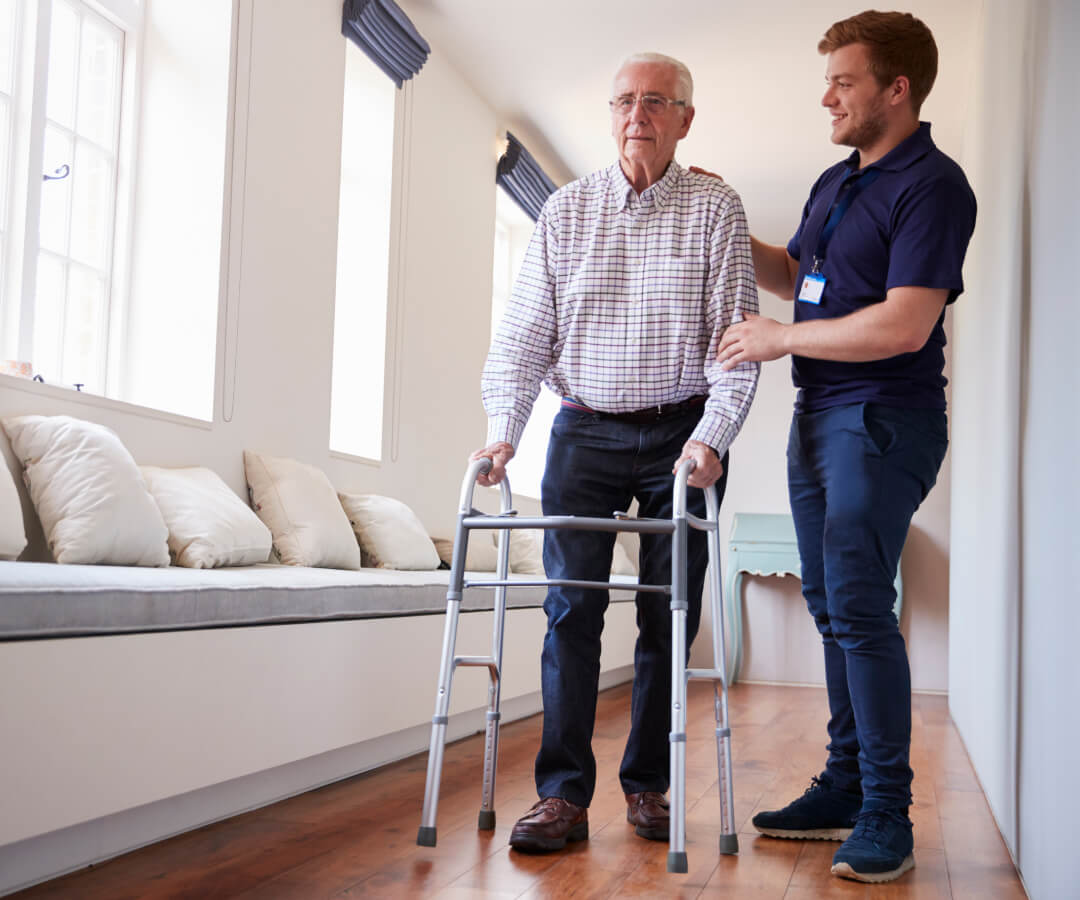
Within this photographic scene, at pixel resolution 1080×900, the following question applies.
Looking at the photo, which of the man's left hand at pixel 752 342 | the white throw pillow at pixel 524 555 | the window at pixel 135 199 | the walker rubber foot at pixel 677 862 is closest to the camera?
the walker rubber foot at pixel 677 862

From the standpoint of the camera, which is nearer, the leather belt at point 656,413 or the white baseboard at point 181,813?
the white baseboard at point 181,813

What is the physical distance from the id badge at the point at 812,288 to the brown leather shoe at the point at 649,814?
1.02 metres

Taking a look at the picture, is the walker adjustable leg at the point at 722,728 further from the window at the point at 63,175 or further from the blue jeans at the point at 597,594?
the window at the point at 63,175

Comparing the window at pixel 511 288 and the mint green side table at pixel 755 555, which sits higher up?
the window at pixel 511 288

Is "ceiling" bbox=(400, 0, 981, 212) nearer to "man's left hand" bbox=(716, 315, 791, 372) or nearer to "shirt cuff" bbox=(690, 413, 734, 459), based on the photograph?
"man's left hand" bbox=(716, 315, 791, 372)

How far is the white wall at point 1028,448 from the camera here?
1.52 m

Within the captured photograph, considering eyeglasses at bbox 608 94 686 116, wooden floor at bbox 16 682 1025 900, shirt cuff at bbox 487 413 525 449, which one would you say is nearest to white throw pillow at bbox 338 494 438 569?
wooden floor at bbox 16 682 1025 900

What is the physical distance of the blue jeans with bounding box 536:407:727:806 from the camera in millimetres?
2082

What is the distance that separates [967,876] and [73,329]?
8.76 feet

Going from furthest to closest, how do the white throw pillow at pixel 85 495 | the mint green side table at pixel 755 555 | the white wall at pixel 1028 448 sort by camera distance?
the mint green side table at pixel 755 555 → the white throw pillow at pixel 85 495 → the white wall at pixel 1028 448

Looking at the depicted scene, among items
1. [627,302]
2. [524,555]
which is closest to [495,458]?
[627,302]

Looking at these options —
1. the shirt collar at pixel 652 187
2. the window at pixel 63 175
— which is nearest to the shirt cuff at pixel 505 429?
the shirt collar at pixel 652 187

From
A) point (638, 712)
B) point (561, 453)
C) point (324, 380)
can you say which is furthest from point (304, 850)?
point (324, 380)

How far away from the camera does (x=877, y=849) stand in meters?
1.83
